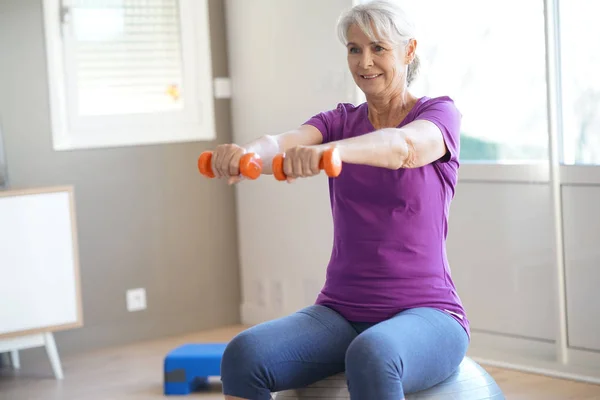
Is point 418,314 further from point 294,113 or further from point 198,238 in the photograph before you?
point 198,238

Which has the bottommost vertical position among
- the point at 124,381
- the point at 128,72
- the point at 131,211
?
the point at 124,381

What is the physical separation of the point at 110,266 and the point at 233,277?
0.68 metres

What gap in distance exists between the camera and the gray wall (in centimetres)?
412

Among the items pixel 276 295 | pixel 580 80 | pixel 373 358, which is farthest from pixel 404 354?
pixel 276 295

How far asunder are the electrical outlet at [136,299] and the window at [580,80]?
7.03ft

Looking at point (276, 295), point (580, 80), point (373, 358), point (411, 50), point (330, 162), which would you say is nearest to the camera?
point (330, 162)

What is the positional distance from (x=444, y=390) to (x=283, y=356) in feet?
1.08

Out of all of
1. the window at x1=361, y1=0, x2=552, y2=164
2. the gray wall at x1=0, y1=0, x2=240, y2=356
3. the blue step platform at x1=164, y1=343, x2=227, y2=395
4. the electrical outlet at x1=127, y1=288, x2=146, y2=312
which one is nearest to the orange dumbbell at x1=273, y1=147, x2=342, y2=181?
the window at x1=361, y1=0, x2=552, y2=164

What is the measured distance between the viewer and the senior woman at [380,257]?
1742 millimetres

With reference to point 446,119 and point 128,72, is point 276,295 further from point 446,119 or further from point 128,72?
point 446,119

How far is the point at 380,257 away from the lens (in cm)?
193

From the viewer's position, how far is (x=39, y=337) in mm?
3764

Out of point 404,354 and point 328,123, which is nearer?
point 404,354

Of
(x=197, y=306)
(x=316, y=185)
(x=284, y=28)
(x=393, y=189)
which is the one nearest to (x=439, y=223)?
(x=393, y=189)
